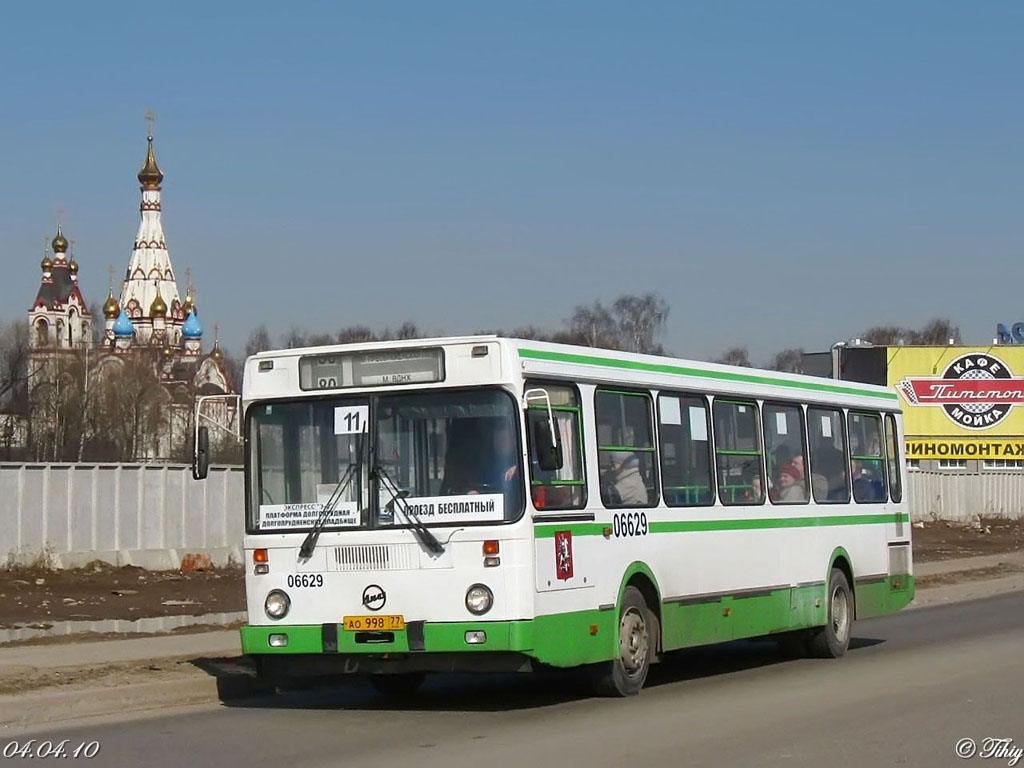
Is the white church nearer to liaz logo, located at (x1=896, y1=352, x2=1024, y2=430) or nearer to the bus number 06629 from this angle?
liaz logo, located at (x1=896, y1=352, x2=1024, y2=430)

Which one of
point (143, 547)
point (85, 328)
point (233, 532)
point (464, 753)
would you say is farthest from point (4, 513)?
point (85, 328)

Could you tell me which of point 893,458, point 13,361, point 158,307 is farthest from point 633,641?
point 158,307

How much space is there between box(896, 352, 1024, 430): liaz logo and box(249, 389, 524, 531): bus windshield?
5700 centimetres

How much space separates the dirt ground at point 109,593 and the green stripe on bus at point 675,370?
1150 centimetres

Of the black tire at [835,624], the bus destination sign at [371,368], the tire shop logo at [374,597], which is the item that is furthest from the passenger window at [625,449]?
the black tire at [835,624]

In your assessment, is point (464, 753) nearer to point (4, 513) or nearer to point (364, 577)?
point (364, 577)

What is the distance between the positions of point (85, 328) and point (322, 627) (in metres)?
145

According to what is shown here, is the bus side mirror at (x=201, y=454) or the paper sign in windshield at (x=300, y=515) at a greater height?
the bus side mirror at (x=201, y=454)

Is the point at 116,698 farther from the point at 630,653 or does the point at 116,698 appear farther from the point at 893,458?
the point at 893,458

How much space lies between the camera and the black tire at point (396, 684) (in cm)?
1459

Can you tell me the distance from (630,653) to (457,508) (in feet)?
7.50

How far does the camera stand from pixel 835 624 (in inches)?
705

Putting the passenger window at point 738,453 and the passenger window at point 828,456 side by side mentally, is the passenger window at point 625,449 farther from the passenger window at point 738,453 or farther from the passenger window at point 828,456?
the passenger window at point 828,456

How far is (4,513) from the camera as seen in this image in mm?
33375
